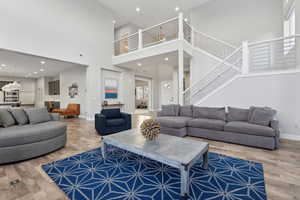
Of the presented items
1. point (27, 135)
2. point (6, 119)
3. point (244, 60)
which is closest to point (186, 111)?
point (244, 60)

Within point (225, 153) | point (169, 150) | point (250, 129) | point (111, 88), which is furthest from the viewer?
point (111, 88)

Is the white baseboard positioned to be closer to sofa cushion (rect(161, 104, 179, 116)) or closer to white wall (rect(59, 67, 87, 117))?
sofa cushion (rect(161, 104, 179, 116))

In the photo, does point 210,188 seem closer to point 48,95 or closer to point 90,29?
point 90,29

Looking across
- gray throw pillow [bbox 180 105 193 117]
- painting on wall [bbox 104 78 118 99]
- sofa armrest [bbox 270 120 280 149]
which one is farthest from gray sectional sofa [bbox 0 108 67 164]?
sofa armrest [bbox 270 120 280 149]

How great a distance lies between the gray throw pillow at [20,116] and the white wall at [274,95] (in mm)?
5416

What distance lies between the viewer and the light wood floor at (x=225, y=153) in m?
1.63

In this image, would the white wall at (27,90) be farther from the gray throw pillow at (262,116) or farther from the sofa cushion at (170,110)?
the gray throw pillow at (262,116)

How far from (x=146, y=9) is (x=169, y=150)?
768 cm

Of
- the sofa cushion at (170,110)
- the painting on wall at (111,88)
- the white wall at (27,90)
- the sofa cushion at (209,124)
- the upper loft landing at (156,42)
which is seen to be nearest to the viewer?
the sofa cushion at (209,124)

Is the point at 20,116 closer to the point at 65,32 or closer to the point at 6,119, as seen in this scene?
the point at 6,119

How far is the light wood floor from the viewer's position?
1626mm

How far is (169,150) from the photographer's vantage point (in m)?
1.89

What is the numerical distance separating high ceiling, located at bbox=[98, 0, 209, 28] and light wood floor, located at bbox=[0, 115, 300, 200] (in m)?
6.73

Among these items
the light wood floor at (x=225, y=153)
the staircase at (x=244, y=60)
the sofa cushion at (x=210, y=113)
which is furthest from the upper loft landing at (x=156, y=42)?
the light wood floor at (x=225, y=153)
